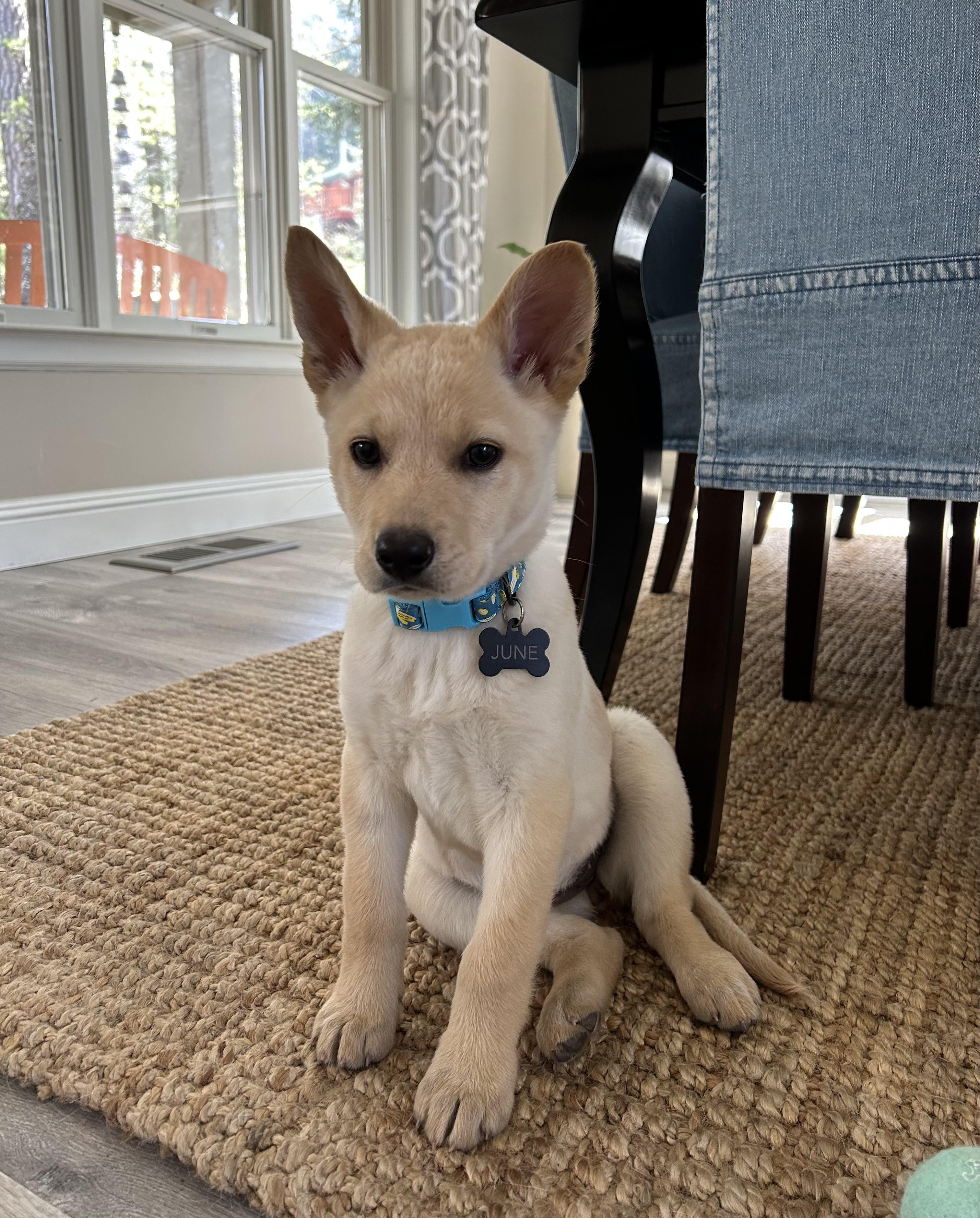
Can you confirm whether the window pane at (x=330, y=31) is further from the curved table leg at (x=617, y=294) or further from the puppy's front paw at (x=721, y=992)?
the puppy's front paw at (x=721, y=992)

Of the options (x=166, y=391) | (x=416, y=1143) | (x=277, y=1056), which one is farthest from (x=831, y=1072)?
(x=166, y=391)

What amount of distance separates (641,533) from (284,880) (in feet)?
2.41

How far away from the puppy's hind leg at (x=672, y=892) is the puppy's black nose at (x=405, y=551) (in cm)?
50

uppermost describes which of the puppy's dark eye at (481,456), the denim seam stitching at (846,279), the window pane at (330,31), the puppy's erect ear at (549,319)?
the window pane at (330,31)

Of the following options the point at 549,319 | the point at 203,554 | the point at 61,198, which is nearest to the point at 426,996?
the point at 549,319

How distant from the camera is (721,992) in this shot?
38.6 inches

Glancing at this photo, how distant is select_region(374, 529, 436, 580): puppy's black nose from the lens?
841 millimetres

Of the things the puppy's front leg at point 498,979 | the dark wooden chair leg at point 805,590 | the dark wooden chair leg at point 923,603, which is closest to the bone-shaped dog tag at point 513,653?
the puppy's front leg at point 498,979

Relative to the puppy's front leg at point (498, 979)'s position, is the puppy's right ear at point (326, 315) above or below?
above

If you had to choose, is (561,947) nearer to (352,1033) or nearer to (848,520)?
(352,1033)

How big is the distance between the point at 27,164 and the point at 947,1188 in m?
3.97

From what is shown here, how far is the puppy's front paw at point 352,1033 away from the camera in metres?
0.91

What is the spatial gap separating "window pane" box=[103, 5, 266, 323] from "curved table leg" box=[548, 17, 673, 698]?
9.75ft

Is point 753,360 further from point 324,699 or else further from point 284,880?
point 324,699
